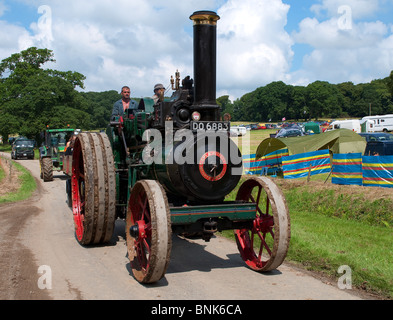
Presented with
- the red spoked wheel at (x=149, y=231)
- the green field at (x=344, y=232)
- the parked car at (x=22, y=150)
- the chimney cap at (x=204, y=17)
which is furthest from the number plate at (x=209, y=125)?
the parked car at (x=22, y=150)

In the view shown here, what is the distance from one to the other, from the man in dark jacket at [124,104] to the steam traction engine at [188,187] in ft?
A: 5.70

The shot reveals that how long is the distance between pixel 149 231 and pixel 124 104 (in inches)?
168

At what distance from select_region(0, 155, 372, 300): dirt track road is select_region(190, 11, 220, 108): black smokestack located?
2.45 metres


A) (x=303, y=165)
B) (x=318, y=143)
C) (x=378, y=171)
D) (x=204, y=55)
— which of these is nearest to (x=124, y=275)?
(x=204, y=55)

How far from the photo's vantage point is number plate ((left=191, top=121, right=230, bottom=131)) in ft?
19.5

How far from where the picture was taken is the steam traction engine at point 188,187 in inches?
215

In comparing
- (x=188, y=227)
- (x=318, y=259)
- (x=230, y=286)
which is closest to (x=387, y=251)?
(x=318, y=259)

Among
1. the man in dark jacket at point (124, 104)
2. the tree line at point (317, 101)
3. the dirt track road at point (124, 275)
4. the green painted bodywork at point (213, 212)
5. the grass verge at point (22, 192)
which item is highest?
the tree line at point (317, 101)

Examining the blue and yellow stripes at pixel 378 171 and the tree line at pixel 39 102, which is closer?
the blue and yellow stripes at pixel 378 171

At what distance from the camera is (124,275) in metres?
5.83

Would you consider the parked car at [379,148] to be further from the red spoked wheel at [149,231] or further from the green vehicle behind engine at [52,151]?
the red spoked wheel at [149,231]

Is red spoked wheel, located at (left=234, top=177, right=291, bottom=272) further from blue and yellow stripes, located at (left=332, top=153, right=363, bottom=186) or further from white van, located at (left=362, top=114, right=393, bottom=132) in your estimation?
white van, located at (left=362, top=114, right=393, bottom=132)

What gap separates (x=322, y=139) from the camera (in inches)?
755
